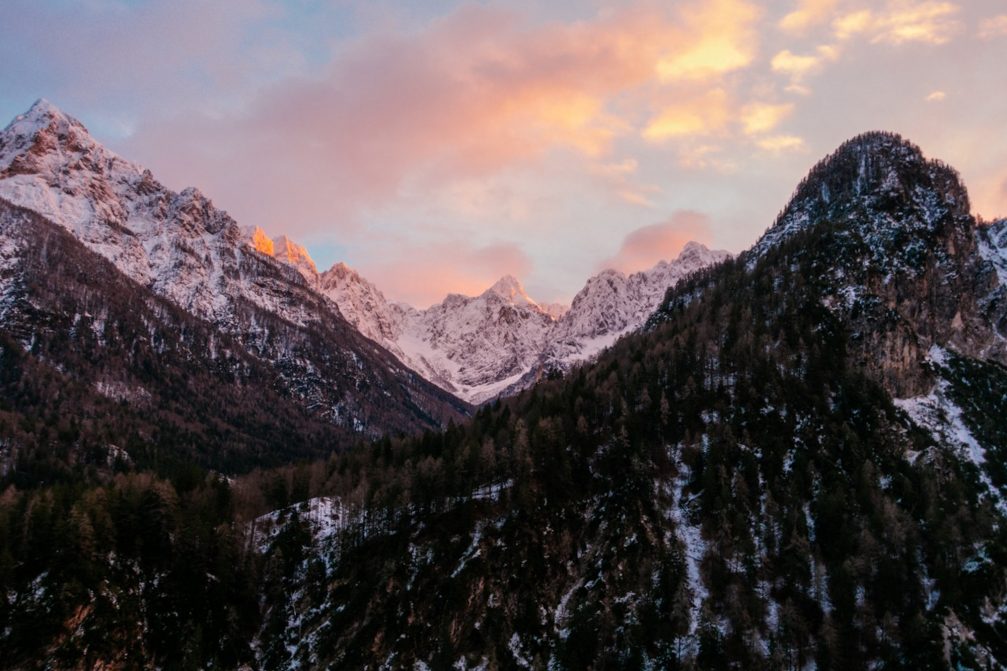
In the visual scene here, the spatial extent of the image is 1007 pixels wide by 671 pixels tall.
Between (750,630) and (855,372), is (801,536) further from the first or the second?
(855,372)

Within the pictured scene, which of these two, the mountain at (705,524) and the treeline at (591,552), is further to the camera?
the mountain at (705,524)

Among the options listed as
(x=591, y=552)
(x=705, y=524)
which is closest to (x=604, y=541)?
(x=591, y=552)

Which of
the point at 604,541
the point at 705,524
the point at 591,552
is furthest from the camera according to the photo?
the point at 705,524

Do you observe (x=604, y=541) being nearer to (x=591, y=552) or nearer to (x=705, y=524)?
(x=591, y=552)

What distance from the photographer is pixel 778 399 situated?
16125cm

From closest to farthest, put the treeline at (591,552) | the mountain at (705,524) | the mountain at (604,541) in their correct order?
the mountain at (604,541)
the treeline at (591,552)
the mountain at (705,524)

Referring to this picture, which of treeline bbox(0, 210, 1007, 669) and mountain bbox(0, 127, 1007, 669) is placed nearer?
mountain bbox(0, 127, 1007, 669)

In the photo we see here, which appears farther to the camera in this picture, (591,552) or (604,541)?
(604,541)

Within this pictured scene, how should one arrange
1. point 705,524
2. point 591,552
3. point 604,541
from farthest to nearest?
point 705,524
point 604,541
point 591,552

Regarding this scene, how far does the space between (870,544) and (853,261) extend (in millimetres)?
95006

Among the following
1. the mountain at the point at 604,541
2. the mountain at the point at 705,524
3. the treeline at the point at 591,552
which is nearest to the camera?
the mountain at the point at 604,541

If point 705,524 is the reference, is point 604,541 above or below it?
below

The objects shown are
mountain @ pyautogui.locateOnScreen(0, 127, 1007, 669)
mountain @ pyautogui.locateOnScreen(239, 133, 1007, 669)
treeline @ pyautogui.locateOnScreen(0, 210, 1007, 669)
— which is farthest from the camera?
mountain @ pyautogui.locateOnScreen(239, 133, 1007, 669)

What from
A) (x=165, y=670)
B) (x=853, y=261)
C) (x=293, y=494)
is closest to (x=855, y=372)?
(x=853, y=261)
